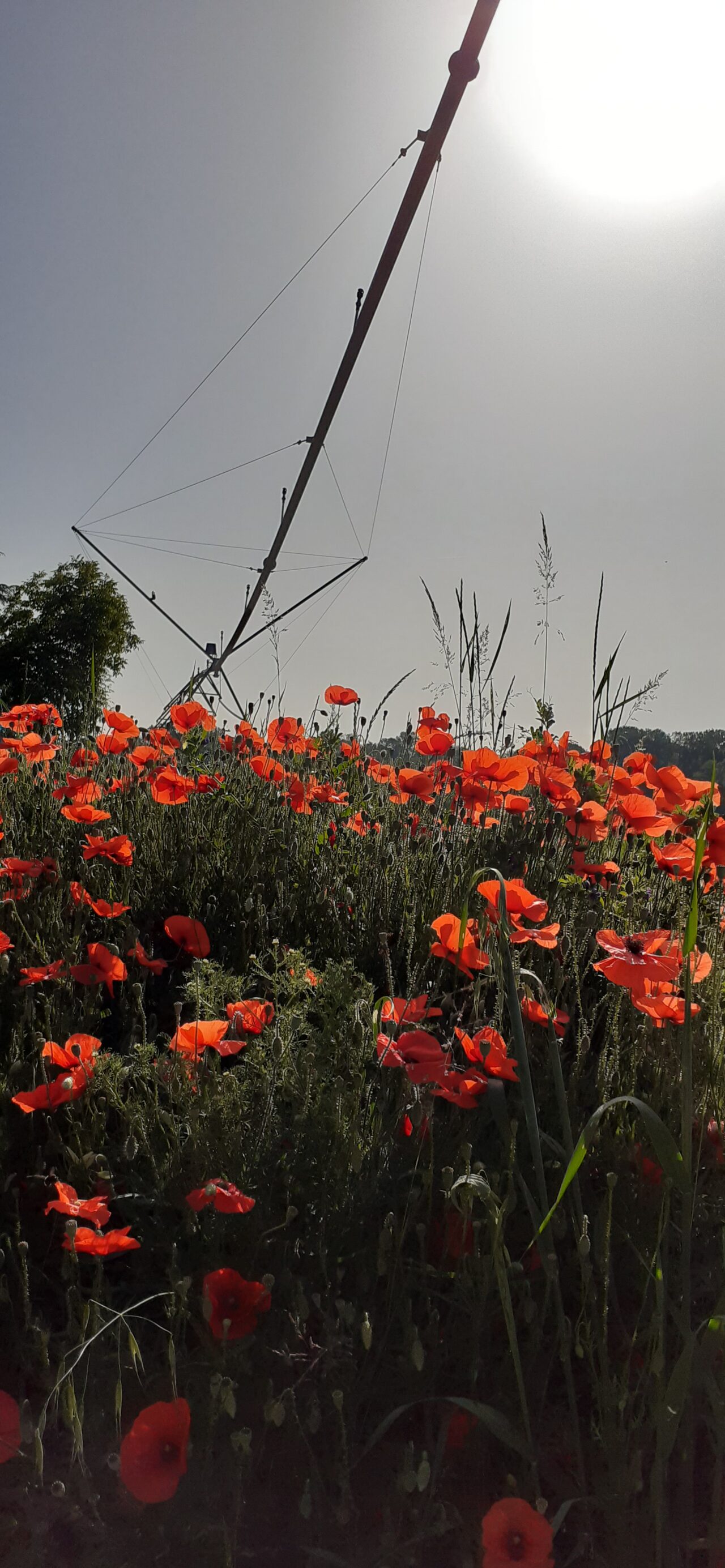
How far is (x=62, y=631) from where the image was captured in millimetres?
43156

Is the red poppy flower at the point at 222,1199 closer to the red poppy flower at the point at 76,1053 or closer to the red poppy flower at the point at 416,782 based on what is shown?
the red poppy flower at the point at 76,1053

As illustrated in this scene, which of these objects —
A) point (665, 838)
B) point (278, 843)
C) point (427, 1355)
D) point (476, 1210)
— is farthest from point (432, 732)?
point (427, 1355)

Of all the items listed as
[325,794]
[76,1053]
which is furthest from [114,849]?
[325,794]

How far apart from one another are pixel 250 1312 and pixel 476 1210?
0.43m

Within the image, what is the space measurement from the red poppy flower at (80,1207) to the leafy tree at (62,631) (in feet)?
134

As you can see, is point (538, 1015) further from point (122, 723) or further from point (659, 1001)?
point (122, 723)

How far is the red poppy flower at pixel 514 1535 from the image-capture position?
3.91 ft

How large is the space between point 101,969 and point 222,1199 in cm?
79

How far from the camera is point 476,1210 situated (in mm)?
1655

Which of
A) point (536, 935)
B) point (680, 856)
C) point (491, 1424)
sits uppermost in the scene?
point (680, 856)

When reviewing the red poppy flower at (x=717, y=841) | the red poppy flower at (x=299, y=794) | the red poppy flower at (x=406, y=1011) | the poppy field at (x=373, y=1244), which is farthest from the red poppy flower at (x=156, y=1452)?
the red poppy flower at (x=299, y=794)

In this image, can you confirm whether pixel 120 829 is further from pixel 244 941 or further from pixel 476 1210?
pixel 476 1210

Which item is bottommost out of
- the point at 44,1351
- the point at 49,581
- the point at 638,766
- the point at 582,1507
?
the point at 582,1507

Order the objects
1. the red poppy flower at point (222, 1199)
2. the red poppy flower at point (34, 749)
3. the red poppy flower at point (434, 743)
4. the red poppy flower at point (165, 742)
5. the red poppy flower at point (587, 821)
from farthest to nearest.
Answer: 1. the red poppy flower at point (165, 742)
2. the red poppy flower at point (34, 749)
3. the red poppy flower at point (434, 743)
4. the red poppy flower at point (587, 821)
5. the red poppy flower at point (222, 1199)
